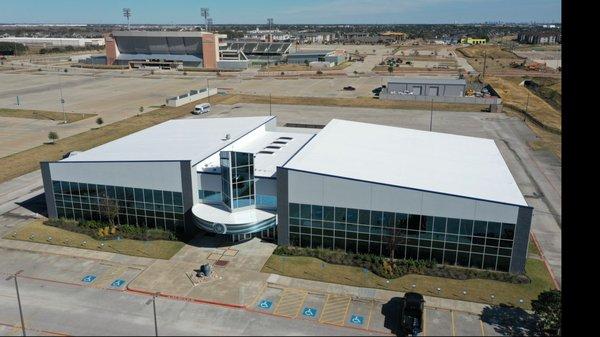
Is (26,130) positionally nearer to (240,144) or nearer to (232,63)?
(240,144)

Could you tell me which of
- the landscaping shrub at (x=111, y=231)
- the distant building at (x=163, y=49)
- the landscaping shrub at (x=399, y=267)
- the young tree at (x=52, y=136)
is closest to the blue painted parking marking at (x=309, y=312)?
the landscaping shrub at (x=399, y=267)

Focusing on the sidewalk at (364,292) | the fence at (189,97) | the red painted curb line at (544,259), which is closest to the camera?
the sidewalk at (364,292)

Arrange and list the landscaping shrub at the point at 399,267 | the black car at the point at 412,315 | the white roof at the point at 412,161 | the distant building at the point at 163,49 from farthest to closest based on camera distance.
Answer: the distant building at the point at 163,49, the white roof at the point at 412,161, the landscaping shrub at the point at 399,267, the black car at the point at 412,315

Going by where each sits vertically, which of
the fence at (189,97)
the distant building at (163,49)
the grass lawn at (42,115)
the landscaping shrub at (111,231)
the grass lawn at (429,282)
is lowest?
the grass lawn at (429,282)

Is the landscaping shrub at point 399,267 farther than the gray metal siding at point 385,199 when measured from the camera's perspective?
Yes

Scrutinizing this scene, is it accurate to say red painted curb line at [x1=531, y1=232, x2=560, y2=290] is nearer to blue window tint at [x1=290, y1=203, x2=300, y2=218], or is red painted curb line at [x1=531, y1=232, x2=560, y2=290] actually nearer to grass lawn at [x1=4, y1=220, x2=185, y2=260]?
blue window tint at [x1=290, y1=203, x2=300, y2=218]

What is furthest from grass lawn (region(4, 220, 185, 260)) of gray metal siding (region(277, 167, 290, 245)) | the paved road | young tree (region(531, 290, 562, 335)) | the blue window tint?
young tree (region(531, 290, 562, 335))

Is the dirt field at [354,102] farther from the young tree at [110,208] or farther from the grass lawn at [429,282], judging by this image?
the grass lawn at [429,282]
